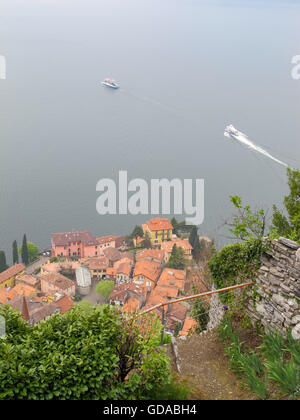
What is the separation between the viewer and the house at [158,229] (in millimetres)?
28047

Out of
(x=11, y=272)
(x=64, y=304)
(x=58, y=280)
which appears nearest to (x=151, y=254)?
(x=58, y=280)

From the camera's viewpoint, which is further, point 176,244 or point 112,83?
point 112,83

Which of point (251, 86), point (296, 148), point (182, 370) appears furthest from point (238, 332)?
point (251, 86)

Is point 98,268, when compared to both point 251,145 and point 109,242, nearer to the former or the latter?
point 109,242

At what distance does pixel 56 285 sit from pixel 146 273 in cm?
532

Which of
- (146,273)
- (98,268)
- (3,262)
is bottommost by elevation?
(98,268)

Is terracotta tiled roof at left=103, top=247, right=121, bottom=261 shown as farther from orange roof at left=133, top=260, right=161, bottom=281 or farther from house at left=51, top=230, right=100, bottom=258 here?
orange roof at left=133, top=260, right=161, bottom=281

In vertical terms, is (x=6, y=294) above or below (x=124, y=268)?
below

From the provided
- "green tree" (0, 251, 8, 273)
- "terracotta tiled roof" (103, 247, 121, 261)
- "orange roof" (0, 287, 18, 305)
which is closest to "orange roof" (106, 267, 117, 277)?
"terracotta tiled roof" (103, 247, 121, 261)

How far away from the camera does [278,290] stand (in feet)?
9.35

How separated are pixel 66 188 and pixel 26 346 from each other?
30.5 meters

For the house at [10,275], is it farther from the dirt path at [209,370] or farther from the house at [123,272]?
the dirt path at [209,370]

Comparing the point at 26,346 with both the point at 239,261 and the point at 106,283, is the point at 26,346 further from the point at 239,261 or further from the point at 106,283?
the point at 106,283

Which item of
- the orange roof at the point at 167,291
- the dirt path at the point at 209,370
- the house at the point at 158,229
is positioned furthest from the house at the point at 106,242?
the dirt path at the point at 209,370
